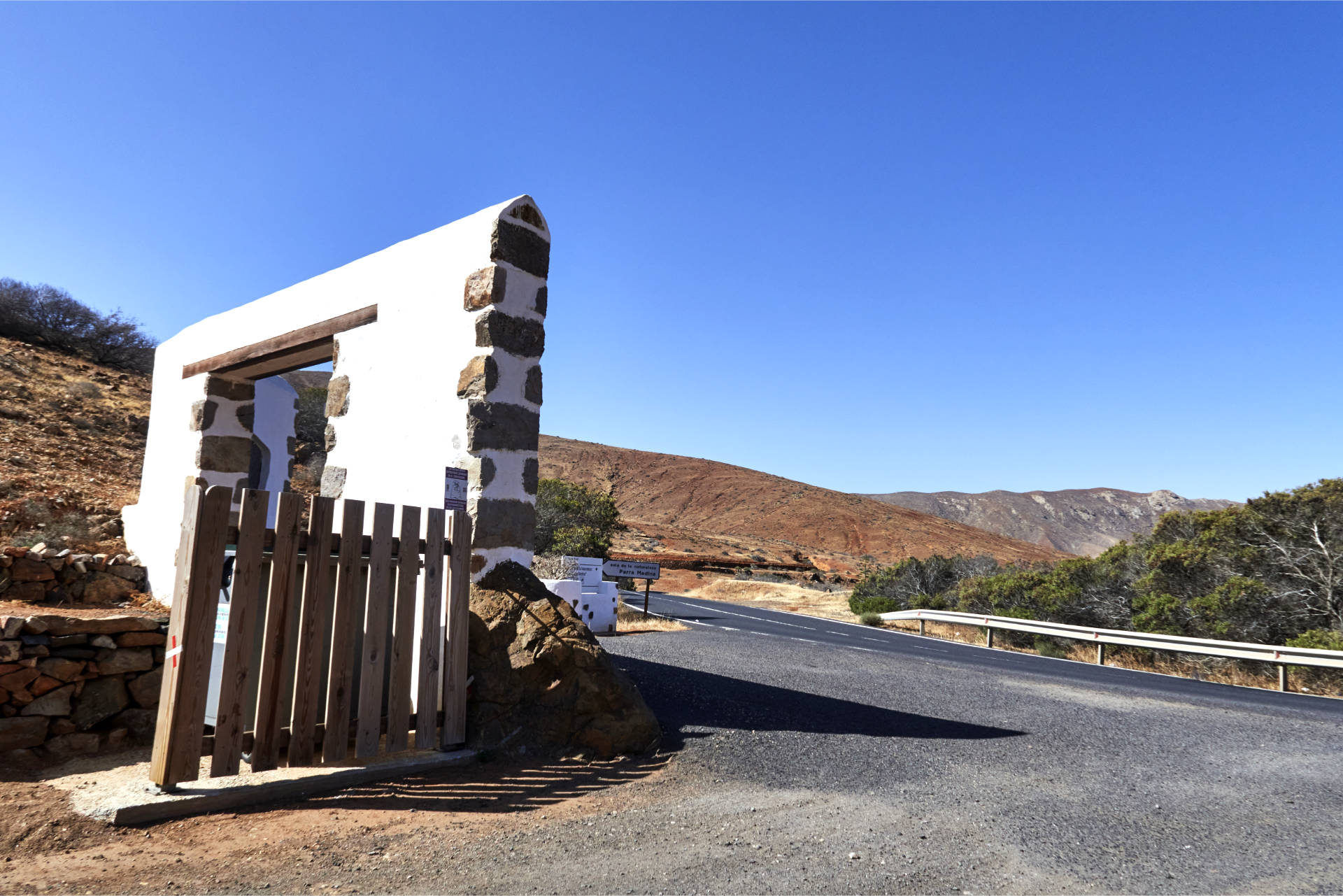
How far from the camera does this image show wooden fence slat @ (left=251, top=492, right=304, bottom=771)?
15.3ft

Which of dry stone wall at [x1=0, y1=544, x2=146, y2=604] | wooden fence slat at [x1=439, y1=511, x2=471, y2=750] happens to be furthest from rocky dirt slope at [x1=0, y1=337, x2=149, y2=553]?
wooden fence slat at [x1=439, y1=511, x2=471, y2=750]

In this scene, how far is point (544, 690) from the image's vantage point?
568 centimetres

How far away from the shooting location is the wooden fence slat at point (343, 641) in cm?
492

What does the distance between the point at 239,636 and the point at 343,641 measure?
593 mm

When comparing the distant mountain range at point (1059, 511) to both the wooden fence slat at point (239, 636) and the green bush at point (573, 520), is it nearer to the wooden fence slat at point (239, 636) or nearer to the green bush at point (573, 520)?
the green bush at point (573, 520)

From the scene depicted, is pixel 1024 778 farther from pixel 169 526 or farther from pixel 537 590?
pixel 169 526

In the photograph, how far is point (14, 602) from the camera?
6949 millimetres

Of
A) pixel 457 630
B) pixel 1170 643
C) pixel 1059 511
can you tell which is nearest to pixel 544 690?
pixel 457 630

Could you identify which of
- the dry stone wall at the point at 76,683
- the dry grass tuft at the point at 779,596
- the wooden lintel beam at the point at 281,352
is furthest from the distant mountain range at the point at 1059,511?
the dry stone wall at the point at 76,683

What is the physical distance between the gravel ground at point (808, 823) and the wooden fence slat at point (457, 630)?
0.42m

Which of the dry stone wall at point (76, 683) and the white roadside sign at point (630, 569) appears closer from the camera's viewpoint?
the dry stone wall at point (76, 683)

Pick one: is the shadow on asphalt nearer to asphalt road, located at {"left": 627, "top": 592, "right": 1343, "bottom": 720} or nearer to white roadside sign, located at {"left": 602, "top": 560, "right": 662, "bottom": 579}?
asphalt road, located at {"left": 627, "top": 592, "right": 1343, "bottom": 720}

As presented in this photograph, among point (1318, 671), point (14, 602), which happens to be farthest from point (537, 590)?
point (1318, 671)

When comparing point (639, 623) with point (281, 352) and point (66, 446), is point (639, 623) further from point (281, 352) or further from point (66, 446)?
point (66, 446)
